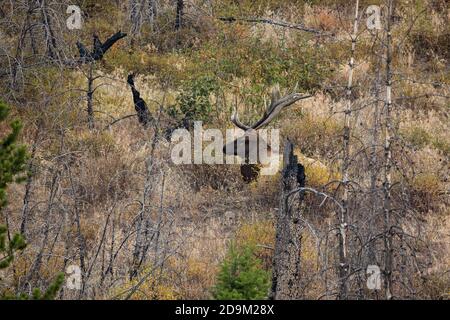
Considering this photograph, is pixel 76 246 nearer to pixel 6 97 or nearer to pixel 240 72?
pixel 6 97

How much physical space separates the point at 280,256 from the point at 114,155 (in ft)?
12.9

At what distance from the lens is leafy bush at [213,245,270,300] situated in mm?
5934

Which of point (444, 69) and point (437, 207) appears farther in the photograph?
point (444, 69)

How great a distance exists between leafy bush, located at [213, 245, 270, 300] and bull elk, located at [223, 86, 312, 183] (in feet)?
13.5

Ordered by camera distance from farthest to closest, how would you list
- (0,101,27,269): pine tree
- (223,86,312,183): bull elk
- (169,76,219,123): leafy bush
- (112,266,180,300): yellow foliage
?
(169,76,219,123): leafy bush < (223,86,312,183): bull elk < (112,266,180,300): yellow foliage < (0,101,27,269): pine tree

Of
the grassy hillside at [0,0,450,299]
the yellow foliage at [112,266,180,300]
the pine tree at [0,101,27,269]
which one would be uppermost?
the grassy hillside at [0,0,450,299]

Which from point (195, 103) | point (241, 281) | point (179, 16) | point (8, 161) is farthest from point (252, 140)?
point (8, 161)

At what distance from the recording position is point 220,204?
9828mm

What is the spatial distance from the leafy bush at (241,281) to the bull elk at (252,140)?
4107mm

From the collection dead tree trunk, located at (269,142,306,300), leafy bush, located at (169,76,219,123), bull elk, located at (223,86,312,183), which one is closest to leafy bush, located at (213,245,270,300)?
dead tree trunk, located at (269,142,306,300)

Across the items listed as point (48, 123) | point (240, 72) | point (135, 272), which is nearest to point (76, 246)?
point (135, 272)

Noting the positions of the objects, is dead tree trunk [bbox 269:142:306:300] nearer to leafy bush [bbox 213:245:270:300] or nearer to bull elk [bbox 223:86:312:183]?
leafy bush [bbox 213:245:270:300]

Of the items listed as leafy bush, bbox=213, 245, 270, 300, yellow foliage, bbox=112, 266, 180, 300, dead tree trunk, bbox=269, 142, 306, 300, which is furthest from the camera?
yellow foliage, bbox=112, 266, 180, 300

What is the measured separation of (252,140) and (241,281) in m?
4.65
